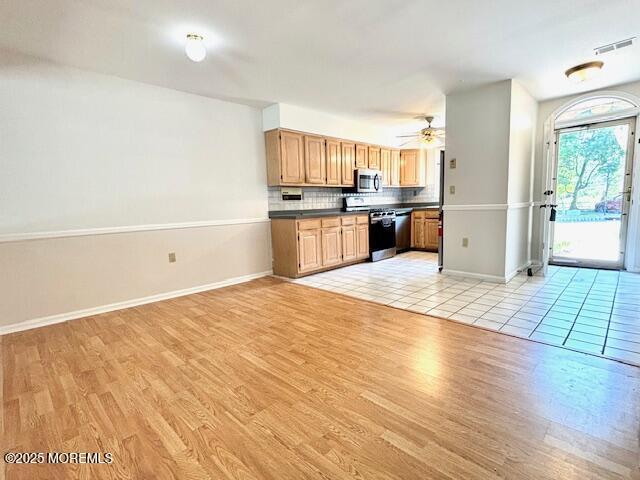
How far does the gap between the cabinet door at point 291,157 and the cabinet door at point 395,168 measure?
8.08 feet

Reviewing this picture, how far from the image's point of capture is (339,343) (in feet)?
8.05

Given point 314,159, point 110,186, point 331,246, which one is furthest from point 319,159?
point 110,186

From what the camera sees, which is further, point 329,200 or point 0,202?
point 329,200

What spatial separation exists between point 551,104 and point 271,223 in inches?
172

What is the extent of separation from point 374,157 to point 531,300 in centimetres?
373

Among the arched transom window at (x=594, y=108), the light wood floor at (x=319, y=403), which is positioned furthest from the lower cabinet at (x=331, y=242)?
the arched transom window at (x=594, y=108)

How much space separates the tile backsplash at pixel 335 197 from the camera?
496cm

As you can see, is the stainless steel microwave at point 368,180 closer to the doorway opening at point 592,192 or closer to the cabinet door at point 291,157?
the cabinet door at point 291,157

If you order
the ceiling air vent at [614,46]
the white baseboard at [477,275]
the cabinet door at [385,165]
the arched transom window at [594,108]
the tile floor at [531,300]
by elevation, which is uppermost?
the ceiling air vent at [614,46]

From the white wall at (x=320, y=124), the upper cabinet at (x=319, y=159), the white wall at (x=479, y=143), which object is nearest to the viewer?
the white wall at (x=479, y=143)

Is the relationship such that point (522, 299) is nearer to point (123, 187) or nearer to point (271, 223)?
point (271, 223)

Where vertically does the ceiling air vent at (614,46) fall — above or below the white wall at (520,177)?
above

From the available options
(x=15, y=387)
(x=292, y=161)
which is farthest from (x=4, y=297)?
(x=292, y=161)

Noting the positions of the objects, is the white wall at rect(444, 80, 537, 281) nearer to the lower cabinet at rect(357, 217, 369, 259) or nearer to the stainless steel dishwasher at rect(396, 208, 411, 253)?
the lower cabinet at rect(357, 217, 369, 259)
